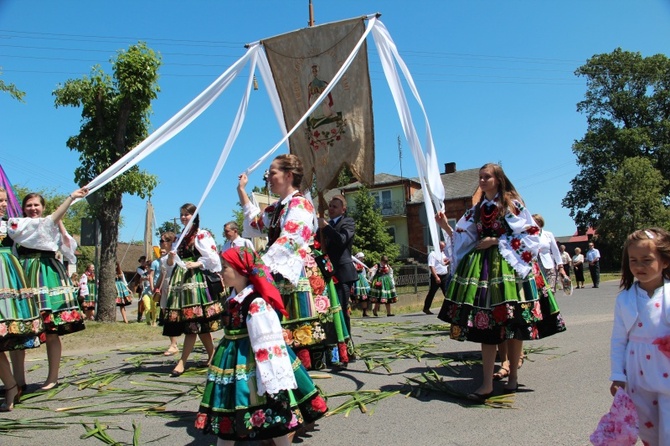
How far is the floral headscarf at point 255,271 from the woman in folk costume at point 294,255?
0.81ft

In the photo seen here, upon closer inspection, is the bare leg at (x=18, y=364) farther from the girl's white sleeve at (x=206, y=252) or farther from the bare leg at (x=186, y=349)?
the girl's white sleeve at (x=206, y=252)

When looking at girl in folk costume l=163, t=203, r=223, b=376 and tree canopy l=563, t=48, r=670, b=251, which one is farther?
tree canopy l=563, t=48, r=670, b=251

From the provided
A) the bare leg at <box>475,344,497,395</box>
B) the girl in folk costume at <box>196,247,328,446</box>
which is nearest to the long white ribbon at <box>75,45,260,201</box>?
the girl in folk costume at <box>196,247,328,446</box>

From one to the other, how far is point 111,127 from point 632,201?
38.8 m

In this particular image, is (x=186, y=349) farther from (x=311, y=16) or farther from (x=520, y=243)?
(x=311, y=16)

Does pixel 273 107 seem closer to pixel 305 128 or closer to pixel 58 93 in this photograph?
pixel 305 128

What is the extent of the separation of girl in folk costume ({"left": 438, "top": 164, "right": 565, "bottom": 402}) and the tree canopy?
139 feet

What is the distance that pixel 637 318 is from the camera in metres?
3.10

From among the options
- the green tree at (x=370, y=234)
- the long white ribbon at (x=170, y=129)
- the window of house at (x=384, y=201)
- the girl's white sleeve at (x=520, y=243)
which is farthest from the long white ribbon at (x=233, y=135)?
the window of house at (x=384, y=201)

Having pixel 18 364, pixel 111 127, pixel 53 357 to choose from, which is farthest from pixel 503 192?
pixel 111 127

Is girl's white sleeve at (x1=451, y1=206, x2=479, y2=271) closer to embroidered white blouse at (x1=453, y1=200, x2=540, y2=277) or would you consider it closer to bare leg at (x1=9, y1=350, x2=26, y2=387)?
embroidered white blouse at (x1=453, y1=200, x2=540, y2=277)

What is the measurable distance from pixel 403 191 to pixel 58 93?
39986mm

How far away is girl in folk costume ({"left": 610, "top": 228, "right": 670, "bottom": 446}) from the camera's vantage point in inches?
115

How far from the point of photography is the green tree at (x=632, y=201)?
40781 mm
